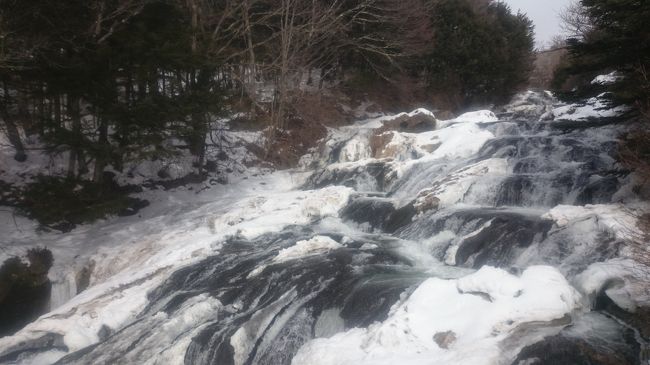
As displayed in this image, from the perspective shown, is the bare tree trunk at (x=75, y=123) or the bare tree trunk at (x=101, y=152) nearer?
A: the bare tree trunk at (x=75, y=123)

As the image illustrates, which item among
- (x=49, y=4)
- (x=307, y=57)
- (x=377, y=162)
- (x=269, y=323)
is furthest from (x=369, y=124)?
(x=269, y=323)

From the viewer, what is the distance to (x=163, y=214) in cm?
1183

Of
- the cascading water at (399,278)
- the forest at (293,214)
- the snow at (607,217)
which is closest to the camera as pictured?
the cascading water at (399,278)

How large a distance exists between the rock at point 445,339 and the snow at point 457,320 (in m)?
0.01

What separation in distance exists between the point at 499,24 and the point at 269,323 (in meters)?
21.1

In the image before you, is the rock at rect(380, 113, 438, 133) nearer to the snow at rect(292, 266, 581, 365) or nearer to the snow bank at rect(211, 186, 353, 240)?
the snow bank at rect(211, 186, 353, 240)

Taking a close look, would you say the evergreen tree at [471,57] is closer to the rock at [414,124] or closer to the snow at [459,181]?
the rock at [414,124]

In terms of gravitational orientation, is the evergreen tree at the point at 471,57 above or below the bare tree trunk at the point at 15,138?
above

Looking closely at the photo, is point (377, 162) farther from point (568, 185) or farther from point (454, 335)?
point (454, 335)

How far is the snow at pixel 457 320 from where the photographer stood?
4.56 meters

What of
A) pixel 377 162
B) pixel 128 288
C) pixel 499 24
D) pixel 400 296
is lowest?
pixel 128 288

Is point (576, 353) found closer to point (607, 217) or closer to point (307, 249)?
point (607, 217)

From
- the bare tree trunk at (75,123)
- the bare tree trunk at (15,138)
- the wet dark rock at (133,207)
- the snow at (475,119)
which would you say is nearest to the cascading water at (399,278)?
the wet dark rock at (133,207)

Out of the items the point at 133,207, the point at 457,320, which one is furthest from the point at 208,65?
the point at 457,320
